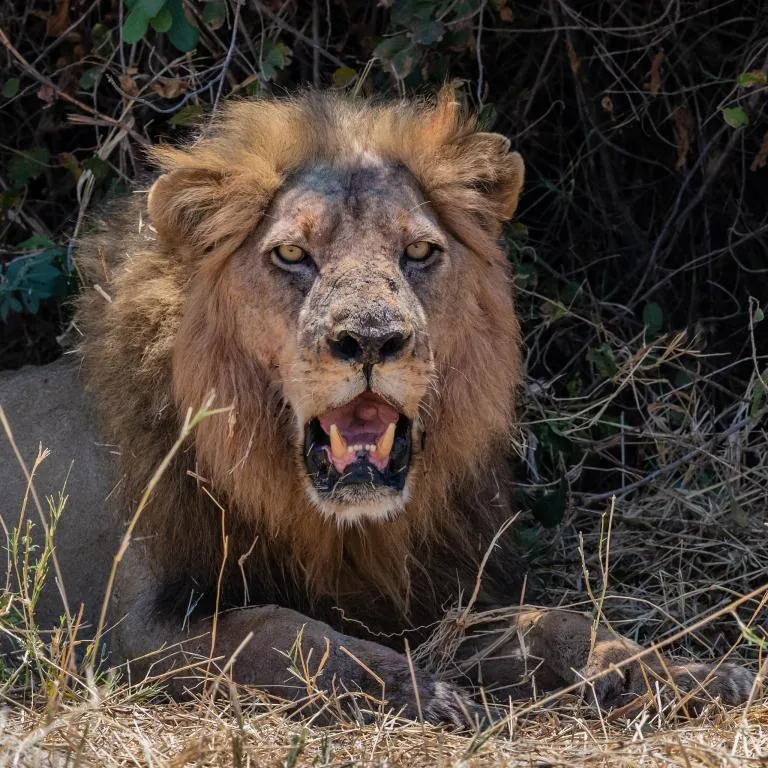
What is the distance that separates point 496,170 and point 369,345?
3.54ft

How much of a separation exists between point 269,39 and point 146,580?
2.51 meters

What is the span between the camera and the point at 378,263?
3.92 metres

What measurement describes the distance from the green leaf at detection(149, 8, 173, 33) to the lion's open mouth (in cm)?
196

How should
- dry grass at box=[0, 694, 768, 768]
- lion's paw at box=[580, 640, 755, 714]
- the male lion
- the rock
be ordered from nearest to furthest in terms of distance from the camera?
dry grass at box=[0, 694, 768, 768], lion's paw at box=[580, 640, 755, 714], the male lion, the rock

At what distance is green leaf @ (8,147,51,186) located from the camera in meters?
6.23

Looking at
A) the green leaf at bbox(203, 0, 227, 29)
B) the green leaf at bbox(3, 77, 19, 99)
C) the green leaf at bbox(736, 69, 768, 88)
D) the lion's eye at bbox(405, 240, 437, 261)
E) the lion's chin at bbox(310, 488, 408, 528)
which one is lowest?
the lion's chin at bbox(310, 488, 408, 528)

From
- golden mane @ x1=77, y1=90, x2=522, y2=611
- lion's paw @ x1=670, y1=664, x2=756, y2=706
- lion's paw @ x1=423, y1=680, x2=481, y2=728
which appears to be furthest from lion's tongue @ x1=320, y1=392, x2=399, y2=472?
lion's paw @ x1=670, y1=664, x2=756, y2=706

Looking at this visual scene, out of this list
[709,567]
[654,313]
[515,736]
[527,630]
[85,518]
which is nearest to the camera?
[515,736]

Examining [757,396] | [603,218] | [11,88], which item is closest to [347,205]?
[757,396]

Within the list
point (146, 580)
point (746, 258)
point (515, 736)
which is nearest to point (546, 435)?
point (746, 258)

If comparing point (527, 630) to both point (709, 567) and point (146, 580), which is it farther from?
point (709, 567)

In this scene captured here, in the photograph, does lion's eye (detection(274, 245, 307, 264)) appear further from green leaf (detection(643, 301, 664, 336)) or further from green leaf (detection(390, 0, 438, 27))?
green leaf (detection(643, 301, 664, 336))

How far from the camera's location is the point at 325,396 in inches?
149

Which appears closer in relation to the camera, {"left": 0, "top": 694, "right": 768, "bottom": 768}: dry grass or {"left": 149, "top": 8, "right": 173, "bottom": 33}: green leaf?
{"left": 0, "top": 694, "right": 768, "bottom": 768}: dry grass
